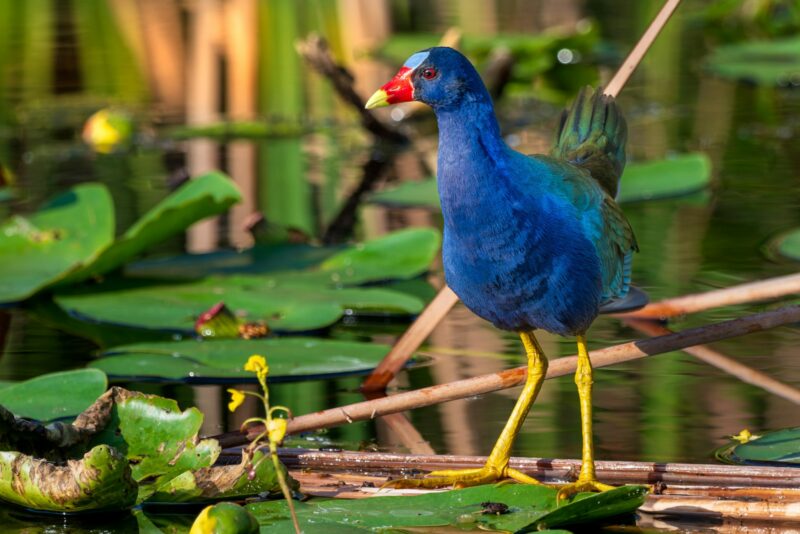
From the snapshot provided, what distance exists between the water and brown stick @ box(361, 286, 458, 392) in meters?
0.06

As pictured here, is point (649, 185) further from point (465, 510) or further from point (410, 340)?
point (465, 510)

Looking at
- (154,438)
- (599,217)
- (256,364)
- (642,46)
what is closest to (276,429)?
(256,364)

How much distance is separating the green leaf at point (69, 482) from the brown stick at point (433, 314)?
34.0 inches

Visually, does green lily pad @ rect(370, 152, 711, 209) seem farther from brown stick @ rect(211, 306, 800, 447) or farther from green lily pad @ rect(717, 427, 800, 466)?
green lily pad @ rect(717, 427, 800, 466)

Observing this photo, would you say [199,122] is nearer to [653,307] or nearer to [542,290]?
[653,307]

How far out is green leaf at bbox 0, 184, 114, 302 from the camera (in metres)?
3.75

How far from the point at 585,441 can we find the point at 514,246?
389 mm

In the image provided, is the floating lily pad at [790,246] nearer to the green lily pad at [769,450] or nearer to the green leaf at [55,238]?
the green lily pad at [769,450]

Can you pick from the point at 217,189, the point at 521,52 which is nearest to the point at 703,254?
the point at 217,189

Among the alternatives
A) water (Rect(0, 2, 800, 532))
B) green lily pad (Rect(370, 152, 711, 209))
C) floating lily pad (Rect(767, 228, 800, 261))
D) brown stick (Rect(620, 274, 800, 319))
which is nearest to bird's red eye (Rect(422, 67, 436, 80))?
water (Rect(0, 2, 800, 532))

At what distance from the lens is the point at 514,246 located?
229 cm

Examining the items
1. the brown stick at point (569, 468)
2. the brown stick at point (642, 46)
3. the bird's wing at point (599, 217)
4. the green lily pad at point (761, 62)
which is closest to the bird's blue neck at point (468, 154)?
the bird's wing at point (599, 217)

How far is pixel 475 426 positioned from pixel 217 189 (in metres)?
1.26

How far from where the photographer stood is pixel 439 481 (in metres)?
2.44
